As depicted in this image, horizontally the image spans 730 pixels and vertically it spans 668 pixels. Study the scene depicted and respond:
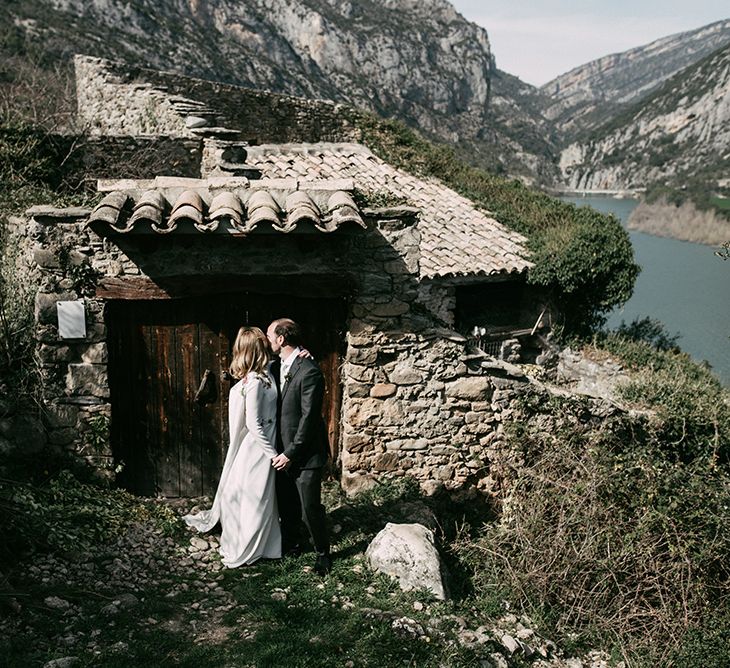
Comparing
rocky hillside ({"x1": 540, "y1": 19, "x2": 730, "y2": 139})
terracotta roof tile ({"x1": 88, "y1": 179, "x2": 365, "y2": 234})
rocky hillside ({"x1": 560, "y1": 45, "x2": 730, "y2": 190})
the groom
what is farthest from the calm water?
rocky hillside ({"x1": 540, "y1": 19, "x2": 730, "y2": 139})

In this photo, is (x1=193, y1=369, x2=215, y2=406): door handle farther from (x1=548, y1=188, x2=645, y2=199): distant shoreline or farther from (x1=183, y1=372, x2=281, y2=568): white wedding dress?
(x1=548, y1=188, x2=645, y2=199): distant shoreline

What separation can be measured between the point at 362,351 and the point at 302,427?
1366mm

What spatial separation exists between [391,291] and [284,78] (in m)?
44.4

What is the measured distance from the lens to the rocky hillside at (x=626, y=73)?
139250mm

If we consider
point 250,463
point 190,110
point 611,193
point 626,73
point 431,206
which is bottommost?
point 250,463

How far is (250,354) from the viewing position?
454 cm

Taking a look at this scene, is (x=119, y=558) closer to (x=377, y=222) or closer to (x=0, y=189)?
(x=377, y=222)

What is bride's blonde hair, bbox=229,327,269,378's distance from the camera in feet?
14.9

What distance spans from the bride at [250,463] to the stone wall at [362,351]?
987 mm

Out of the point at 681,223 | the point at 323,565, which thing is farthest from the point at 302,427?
the point at 681,223

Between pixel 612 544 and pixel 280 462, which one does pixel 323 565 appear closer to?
pixel 280 462

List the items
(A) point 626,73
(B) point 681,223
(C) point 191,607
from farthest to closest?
(A) point 626,73, (B) point 681,223, (C) point 191,607

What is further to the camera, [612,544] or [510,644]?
[612,544]

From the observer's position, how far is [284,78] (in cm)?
4584
